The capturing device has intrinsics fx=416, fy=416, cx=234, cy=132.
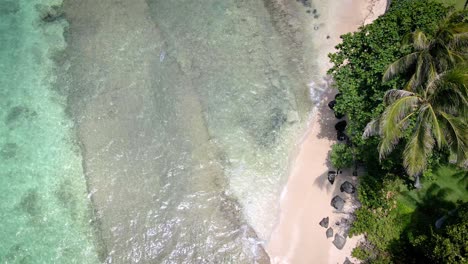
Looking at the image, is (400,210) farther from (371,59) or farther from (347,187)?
(371,59)

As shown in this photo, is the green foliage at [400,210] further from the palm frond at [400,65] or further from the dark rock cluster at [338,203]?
the palm frond at [400,65]

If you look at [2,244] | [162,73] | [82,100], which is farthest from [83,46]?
[2,244]

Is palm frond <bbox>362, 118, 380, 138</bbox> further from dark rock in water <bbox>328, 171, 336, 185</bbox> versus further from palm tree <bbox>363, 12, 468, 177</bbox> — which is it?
dark rock in water <bbox>328, 171, 336, 185</bbox>

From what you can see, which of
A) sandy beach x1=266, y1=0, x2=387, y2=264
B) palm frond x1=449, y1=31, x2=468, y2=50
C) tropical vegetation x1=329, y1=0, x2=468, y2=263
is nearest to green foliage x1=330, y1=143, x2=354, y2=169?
tropical vegetation x1=329, y1=0, x2=468, y2=263

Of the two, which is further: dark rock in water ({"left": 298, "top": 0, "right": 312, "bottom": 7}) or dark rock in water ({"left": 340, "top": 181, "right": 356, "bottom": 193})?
dark rock in water ({"left": 298, "top": 0, "right": 312, "bottom": 7})

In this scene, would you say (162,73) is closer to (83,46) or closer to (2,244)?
(83,46)

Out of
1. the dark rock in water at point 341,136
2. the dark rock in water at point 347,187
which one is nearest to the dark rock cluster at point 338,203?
the dark rock in water at point 347,187

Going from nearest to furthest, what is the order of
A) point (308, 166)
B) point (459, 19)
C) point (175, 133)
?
point (459, 19) → point (308, 166) → point (175, 133)
